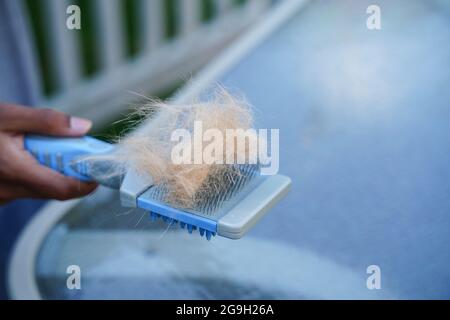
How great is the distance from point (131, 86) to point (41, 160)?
5.32ft

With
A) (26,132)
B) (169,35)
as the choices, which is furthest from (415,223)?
(169,35)

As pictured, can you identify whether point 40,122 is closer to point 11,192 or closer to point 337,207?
point 11,192

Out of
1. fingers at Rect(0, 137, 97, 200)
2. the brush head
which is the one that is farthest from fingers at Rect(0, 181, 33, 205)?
the brush head

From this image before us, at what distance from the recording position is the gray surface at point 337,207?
69 centimetres

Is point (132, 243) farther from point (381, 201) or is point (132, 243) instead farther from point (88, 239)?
point (381, 201)

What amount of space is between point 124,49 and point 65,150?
5.35ft

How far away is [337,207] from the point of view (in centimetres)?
81

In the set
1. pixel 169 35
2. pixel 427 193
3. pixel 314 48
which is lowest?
pixel 427 193

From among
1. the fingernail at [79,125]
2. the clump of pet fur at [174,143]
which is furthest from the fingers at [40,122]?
the clump of pet fur at [174,143]

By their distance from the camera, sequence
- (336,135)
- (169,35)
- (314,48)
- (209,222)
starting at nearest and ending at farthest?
(209,222), (336,135), (314,48), (169,35)

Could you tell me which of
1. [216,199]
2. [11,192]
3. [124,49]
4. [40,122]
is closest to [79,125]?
[40,122]

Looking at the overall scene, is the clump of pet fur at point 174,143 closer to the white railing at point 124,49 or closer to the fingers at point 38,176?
the fingers at point 38,176

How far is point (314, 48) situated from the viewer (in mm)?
1097

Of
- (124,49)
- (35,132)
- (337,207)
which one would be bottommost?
(337,207)
